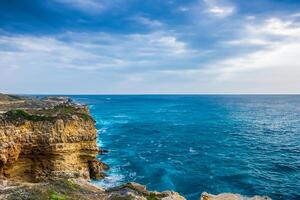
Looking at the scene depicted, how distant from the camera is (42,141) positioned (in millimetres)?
38500

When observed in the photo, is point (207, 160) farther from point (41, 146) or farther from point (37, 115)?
point (37, 115)

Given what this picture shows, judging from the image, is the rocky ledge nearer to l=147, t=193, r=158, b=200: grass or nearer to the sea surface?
the sea surface

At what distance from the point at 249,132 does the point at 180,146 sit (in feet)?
85.1

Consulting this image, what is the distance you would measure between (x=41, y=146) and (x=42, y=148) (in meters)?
0.27

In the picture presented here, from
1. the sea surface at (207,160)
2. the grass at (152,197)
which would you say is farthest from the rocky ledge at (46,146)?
the grass at (152,197)

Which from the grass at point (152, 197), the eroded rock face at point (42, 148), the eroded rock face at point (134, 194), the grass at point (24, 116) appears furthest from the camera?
the grass at point (24, 116)

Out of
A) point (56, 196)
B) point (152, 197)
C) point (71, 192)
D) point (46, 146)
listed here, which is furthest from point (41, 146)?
point (152, 197)

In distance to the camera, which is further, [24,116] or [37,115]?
[37,115]

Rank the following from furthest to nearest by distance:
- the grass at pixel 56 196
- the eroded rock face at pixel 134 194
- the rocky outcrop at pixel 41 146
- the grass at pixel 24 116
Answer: the grass at pixel 24 116, the rocky outcrop at pixel 41 146, the eroded rock face at pixel 134 194, the grass at pixel 56 196

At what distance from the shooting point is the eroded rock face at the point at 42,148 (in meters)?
36.0

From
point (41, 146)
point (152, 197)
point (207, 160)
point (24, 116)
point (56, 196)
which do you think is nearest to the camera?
point (56, 196)

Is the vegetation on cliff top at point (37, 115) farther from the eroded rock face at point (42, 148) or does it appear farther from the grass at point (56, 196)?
the grass at point (56, 196)

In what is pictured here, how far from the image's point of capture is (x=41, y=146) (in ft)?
125

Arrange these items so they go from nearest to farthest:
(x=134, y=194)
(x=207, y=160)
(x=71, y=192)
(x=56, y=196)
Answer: (x=56, y=196) → (x=71, y=192) → (x=134, y=194) → (x=207, y=160)
